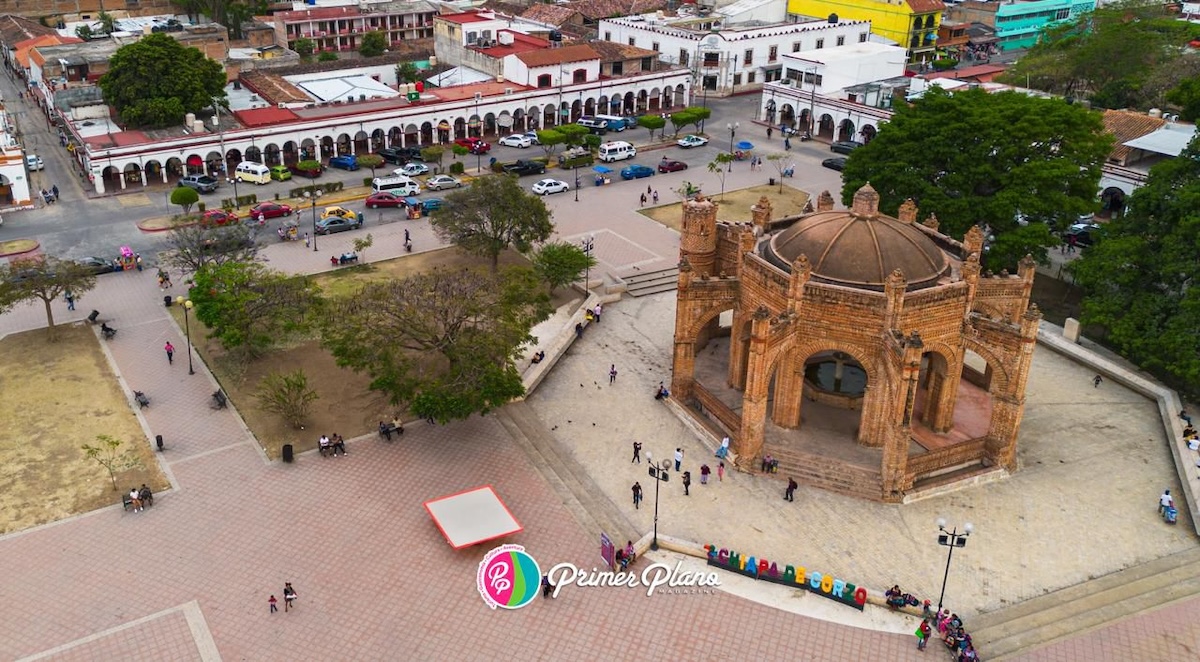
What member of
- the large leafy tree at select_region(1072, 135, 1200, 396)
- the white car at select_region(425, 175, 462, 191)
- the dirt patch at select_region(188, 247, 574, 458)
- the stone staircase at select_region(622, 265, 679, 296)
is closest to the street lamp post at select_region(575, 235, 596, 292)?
the dirt patch at select_region(188, 247, 574, 458)

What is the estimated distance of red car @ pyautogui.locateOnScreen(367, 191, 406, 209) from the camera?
209ft

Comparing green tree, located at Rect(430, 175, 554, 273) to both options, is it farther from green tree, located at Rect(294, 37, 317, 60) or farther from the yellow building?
the yellow building

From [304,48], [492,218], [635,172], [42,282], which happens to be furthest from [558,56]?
[42,282]

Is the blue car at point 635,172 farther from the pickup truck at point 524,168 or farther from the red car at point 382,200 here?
the red car at point 382,200

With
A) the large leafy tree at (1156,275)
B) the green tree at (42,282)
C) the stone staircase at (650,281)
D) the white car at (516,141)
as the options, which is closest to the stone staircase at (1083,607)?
the large leafy tree at (1156,275)

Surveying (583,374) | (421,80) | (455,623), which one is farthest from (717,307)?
(421,80)

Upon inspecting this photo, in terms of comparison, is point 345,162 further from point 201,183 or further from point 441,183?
point 201,183

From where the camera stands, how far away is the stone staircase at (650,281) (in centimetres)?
5212

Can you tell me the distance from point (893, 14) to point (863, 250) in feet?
264

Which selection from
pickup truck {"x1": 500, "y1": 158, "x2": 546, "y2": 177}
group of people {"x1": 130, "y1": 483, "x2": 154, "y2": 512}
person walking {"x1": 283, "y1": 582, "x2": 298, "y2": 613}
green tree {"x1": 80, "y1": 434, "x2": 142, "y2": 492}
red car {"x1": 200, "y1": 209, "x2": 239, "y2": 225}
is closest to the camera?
person walking {"x1": 283, "y1": 582, "x2": 298, "y2": 613}

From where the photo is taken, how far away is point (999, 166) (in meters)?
49.6

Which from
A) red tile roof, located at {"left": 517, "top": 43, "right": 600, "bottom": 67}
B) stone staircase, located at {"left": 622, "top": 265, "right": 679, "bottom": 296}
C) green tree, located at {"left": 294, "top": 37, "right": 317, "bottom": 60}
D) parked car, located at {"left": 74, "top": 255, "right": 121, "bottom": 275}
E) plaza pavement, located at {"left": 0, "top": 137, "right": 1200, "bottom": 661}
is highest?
red tile roof, located at {"left": 517, "top": 43, "right": 600, "bottom": 67}

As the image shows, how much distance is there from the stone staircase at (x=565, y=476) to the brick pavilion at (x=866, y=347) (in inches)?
217

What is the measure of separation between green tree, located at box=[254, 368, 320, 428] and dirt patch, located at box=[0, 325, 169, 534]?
460 centimetres
